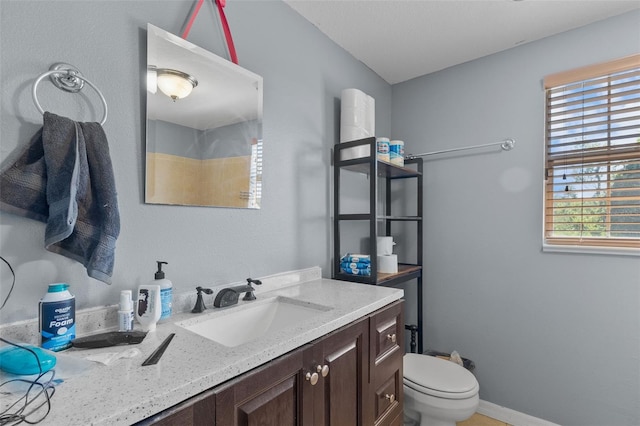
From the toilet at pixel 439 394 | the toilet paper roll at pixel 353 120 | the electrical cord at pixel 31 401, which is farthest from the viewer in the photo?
the toilet paper roll at pixel 353 120

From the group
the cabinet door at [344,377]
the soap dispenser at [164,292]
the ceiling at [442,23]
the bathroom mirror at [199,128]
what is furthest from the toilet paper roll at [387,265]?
the ceiling at [442,23]

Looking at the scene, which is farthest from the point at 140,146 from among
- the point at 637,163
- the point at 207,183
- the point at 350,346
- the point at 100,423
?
the point at 637,163

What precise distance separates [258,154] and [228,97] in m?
0.27

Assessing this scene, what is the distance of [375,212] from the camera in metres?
1.71

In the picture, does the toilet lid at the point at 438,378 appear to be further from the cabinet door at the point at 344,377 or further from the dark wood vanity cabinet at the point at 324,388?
the cabinet door at the point at 344,377

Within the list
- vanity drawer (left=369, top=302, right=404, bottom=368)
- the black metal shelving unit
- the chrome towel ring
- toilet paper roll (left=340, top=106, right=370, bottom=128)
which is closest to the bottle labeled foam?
the chrome towel ring

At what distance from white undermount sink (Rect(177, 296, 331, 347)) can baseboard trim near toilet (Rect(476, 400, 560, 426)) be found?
1670 millimetres

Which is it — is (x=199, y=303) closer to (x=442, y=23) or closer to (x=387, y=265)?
(x=387, y=265)

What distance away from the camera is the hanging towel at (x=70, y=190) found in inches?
30.5

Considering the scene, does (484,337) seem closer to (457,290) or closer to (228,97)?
(457,290)

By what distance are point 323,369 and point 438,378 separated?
1.03 m

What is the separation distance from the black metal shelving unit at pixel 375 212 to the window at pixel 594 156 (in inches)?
31.4

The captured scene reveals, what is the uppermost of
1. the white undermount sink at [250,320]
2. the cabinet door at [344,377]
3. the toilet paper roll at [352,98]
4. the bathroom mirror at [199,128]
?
the toilet paper roll at [352,98]

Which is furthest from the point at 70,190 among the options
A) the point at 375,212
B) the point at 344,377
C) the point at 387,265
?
the point at 387,265
